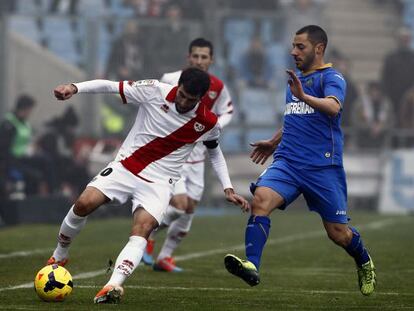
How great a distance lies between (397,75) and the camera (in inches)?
1097

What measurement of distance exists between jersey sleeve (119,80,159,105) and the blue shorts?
1118 mm

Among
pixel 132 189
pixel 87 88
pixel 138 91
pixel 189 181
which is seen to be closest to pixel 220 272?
pixel 189 181

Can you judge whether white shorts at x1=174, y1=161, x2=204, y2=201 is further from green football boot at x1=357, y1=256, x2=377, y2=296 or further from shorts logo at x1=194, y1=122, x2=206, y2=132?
green football boot at x1=357, y1=256, x2=377, y2=296

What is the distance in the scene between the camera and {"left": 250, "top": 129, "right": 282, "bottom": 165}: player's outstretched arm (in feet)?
33.0

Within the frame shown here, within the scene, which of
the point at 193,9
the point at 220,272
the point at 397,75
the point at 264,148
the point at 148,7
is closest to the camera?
the point at 264,148

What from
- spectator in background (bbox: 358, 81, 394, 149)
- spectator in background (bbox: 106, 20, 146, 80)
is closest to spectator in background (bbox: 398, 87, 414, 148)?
spectator in background (bbox: 358, 81, 394, 149)

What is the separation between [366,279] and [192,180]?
367 cm

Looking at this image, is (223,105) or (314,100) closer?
(314,100)

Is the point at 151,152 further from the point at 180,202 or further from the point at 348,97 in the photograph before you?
the point at 348,97

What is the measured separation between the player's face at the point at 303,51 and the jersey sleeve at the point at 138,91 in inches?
45.2

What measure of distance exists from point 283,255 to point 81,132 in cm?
1117

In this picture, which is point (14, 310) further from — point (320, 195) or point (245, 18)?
point (245, 18)

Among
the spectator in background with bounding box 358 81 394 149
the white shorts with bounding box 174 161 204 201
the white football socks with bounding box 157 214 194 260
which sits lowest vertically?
the spectator in background with bounding box 358 81 394 149

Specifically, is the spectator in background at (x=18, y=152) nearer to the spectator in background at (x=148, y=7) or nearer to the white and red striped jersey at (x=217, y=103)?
the spectator in background at (x=148, y=7)
